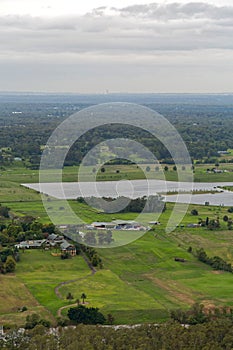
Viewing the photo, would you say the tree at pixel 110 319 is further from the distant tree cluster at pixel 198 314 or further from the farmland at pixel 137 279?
the distant tree cluster at pixel 198 314

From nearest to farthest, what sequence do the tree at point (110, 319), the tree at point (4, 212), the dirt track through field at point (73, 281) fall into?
the tree at point (110, 319), the dirt track through field at point (73, 281), the tree at point (4, 212)

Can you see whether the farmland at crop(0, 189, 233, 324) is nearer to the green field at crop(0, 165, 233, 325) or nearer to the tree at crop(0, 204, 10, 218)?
the green field at crop(0, 165, 233, 325)

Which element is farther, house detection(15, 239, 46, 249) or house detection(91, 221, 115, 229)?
house detection(91, 221, 115, 229)

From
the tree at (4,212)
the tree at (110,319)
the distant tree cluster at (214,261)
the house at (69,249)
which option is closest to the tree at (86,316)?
the tree at (110,319)

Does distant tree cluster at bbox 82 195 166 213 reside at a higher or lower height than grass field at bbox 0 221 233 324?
higher

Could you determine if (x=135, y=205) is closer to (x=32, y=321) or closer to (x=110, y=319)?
(x=110, y=319)

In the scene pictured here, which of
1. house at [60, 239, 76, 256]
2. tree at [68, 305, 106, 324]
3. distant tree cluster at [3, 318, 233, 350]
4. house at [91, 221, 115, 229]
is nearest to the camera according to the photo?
distant tree cluster at [3, 318, 233, 350]

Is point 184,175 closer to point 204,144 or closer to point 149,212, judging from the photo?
point 149,212

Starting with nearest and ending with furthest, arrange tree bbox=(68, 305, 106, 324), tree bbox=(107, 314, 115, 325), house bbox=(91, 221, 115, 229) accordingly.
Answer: tree bbox=(68, 305, 106, 324) < tree bbox=(107, 314, 115, 325) < house bbox=(91, 221, 115, 229)

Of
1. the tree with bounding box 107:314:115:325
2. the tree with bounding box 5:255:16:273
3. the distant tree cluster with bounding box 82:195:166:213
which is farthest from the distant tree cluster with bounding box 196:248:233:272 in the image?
the distant tree cluster with bounding box 82:195:166:213

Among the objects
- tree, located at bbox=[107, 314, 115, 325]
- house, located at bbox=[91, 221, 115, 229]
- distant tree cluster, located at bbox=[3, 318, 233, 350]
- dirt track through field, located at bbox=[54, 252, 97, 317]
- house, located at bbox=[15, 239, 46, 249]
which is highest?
house, located at bbox=[91, 221, 115, 229]

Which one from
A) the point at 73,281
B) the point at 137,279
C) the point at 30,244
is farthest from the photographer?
the point at 30,244

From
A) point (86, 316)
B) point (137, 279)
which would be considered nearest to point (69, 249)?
point (137, 279)
